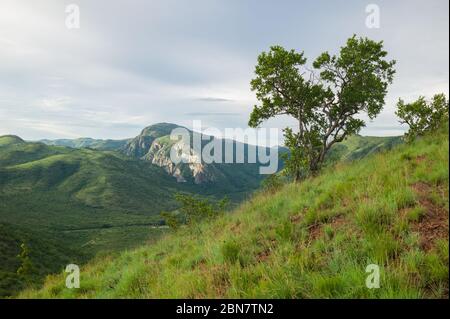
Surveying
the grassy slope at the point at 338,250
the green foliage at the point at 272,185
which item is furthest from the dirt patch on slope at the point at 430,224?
the green foliage at the point at 272,185

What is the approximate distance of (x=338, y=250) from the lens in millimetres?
5965

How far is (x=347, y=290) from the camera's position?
15.6 feet

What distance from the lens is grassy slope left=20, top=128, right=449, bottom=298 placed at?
16.0ft

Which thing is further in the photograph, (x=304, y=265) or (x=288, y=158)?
(x=288, y=158)

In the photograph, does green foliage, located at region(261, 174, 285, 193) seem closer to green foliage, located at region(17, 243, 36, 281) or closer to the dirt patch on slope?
the dirt patch on slope

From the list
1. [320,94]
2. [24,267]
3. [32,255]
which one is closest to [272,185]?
[320,94]

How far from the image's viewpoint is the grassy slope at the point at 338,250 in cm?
488

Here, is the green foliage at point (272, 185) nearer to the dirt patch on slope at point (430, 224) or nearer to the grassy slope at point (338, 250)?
the grassy slope at point (338, 250)

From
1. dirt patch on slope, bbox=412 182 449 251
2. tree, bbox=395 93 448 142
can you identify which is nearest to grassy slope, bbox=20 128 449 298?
dirt patch on slope, bbox=412 182 449 251

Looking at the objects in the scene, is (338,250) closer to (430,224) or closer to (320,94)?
(430,224)
